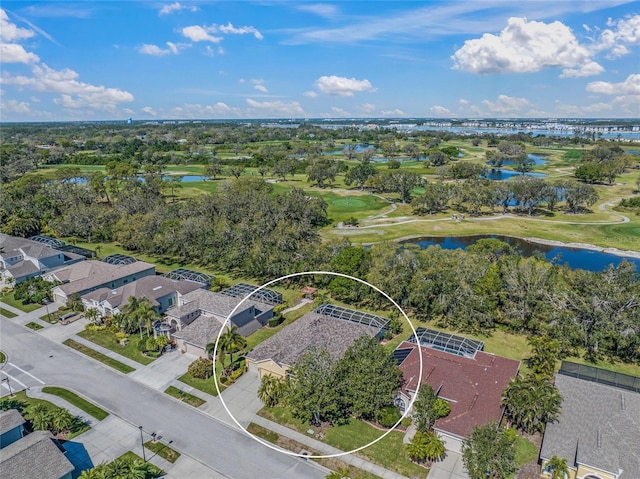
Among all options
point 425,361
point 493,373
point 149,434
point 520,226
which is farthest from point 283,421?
point 520,226

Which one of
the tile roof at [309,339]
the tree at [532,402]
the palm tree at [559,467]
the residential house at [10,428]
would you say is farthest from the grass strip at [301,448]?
the residential house at [10,428]

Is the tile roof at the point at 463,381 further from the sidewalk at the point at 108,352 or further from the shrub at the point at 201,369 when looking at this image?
the sidewalk at the point at 108,352

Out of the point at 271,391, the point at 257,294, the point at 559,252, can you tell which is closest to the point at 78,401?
the point at 271,391

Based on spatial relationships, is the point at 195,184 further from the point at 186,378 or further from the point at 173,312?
the point at 186,378

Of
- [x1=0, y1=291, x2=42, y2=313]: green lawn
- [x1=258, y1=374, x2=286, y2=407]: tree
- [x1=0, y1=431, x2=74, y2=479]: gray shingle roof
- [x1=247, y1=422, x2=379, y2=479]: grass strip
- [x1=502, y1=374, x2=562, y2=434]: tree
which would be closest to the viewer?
[x1=0, y1=431, x2=74, y2=479]: gray shingle roof

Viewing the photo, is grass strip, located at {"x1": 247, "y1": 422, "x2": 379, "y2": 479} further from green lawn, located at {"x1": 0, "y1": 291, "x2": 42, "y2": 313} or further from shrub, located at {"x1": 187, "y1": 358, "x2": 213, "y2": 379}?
green lawn, located at {"x1": 0, "y1": 291, "x2": 42, "y2": 313}

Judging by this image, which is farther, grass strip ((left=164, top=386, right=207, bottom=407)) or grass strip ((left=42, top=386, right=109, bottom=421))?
grass strip ((left=164, top=386, right=207, bottom=407))

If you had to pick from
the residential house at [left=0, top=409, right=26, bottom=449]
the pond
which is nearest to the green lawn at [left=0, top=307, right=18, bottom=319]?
the residential house at [left=0, top=409, right=26, bottom=449]
